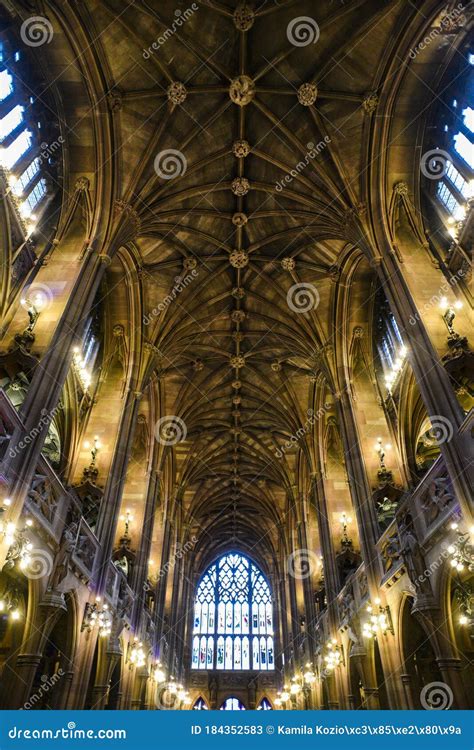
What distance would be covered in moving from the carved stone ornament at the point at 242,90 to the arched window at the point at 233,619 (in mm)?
42107

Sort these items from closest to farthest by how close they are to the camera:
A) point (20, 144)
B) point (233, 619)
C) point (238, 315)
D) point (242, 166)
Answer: point (20, 144), point (242, 166), point (238, 315), point (233, 619)

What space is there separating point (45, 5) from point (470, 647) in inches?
876

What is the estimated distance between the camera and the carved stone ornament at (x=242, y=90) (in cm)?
1770

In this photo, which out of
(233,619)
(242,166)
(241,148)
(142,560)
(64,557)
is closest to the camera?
(64,557)

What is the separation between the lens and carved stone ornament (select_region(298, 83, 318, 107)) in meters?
17.8

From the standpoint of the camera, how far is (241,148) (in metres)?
19.5

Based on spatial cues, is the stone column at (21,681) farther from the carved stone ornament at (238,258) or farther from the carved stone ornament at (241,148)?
the carved stone ornament at (241,148)

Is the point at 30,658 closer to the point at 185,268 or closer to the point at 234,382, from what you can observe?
the point at 185,268

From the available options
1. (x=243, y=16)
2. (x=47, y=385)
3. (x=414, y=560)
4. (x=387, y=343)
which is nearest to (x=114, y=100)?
(x=243, y=16)

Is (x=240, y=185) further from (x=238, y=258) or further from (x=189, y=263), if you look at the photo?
(x=189, y=263)

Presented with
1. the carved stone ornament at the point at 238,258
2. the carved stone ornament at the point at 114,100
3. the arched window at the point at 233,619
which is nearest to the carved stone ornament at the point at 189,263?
the carved stone ornament at the point at 238,258

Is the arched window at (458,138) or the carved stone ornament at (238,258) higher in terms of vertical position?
the carved stone ornament at (238,258)

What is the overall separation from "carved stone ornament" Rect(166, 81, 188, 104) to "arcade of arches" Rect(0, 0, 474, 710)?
13 cm

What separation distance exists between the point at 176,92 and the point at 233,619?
43250 millimetres
